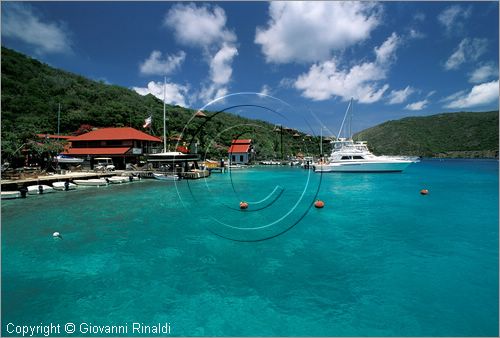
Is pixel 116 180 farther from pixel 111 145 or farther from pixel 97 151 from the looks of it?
pixel 111 145

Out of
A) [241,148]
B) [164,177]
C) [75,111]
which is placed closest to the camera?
[164,177]

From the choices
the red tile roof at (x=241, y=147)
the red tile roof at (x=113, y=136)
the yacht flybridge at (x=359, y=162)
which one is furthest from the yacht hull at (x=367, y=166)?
the red tile roof at (x=113, y=136)

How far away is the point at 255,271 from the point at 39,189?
96.1 ft

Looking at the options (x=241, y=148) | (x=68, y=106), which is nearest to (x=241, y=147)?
(x=241, y=148)

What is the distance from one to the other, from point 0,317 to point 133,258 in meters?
5.01

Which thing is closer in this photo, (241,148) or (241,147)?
(241,148)

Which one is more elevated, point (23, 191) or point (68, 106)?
point (68, 106)

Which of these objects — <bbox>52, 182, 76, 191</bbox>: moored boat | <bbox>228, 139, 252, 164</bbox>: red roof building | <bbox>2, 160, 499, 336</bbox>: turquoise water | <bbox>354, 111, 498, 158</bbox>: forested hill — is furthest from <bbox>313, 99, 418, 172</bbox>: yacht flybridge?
<bbox>354, 111, 498, 158</bbox>: forested hill

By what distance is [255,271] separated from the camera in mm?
11414

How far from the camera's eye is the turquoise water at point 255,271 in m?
8.21

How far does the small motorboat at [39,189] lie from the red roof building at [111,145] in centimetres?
1878

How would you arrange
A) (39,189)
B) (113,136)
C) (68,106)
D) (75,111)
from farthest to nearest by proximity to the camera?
1. (68,106)
2. (75,111)
3. (113,136)
4. (39,189)

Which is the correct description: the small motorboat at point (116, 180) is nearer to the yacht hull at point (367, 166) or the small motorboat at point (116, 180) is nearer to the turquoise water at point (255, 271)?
the turquoise water at point (255, 271)

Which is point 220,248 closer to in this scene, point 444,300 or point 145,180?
point 444,300
